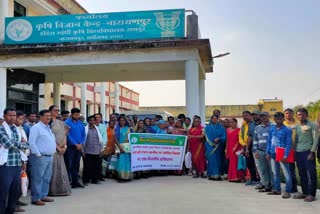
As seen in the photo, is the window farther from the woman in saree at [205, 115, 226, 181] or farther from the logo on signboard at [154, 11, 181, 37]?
the woman in saree at [205, 115, 226, 181]

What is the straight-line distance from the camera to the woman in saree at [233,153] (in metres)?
9.95

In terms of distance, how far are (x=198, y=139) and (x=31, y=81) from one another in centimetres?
830

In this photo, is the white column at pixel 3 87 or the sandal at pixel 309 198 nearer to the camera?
the sandal at pixel 309 198

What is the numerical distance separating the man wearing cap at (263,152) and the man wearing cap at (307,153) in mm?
923

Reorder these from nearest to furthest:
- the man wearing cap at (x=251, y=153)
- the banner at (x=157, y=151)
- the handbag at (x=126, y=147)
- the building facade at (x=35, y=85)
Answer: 1. the man wearing cap at (x=251, y=153)
2. the handbag at (x=126, y=147)
3. the banner at (x=157, y=151)
4. the building facade at (x=35, y=85)

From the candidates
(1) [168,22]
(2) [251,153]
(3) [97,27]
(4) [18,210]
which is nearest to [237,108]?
(1) [168,22]

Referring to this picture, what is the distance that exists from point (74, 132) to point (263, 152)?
13.8 feet

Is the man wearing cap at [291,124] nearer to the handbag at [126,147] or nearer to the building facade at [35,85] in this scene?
the handbag at [126,147]

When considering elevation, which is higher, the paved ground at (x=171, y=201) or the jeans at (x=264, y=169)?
the jeans at (x=264, y=169)

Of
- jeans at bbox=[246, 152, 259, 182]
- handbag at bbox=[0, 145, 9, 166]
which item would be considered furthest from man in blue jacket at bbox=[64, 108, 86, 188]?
jeans at bbox=[246, 152, 259, 182]

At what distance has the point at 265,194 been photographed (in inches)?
318

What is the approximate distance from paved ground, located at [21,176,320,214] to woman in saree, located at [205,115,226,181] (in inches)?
35.8

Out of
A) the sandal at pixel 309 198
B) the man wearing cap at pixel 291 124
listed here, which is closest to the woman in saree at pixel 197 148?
the man wearing cap at pixel 291 124

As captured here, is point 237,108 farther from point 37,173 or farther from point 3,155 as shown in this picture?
point 3,155
